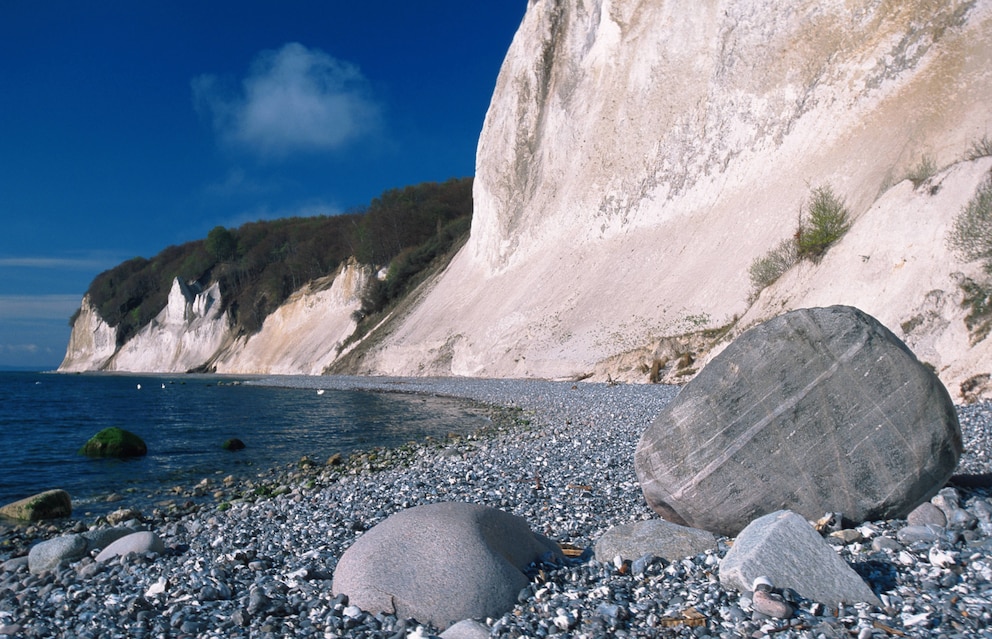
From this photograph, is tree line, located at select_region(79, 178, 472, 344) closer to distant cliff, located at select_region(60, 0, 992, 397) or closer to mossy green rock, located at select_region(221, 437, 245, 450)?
distant cliff, located at select_region(60, 0, 992, 397)

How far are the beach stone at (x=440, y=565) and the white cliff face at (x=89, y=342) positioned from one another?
102m

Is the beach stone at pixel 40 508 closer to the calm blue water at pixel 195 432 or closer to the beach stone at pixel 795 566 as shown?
the calm blue water at pixel 195 432

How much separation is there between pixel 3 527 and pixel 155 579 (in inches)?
217

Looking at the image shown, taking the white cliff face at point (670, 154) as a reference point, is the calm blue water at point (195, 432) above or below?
below

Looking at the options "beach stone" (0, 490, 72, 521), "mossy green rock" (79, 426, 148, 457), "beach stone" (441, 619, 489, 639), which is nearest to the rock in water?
"beach stone" (441, 619, 489, 639)

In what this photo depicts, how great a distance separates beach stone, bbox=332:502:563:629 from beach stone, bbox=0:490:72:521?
7.36 metres

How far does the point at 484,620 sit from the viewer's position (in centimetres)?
449

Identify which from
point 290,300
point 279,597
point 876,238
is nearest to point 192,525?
point 279,597

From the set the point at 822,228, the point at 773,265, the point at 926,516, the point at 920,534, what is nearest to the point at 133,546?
the point at 920,534

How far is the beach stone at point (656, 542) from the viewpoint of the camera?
17.5 feet

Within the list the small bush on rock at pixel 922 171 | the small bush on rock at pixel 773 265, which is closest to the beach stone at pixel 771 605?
the small bush on rock at pixel 922 171

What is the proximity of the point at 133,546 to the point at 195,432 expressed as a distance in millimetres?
14330

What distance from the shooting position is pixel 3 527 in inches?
379

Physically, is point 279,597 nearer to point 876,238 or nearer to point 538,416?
point 538,416
